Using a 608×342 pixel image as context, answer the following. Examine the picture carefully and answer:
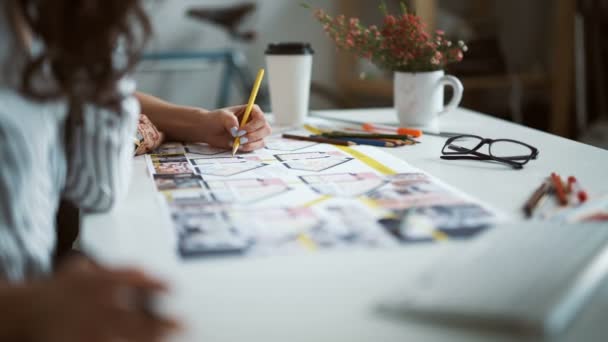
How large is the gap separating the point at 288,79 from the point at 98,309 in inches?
38.1

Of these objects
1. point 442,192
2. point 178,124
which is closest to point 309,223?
point 442,192

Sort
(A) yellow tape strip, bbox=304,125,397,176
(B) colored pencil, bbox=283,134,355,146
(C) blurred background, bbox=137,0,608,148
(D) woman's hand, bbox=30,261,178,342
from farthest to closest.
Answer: (C) blurred background, bbox=137,0,608,148
(B) colored pencil, bbox=283,134,355,146
(A) yellow tape strip, bbox=304,125,397,176
(D) woman's hand, bbox=30,261,178,342

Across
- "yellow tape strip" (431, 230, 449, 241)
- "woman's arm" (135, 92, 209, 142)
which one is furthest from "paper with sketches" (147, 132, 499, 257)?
"woman's arm" (135, 92, 209, 142)

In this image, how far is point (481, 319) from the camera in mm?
483

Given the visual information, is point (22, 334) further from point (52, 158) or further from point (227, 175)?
point (227, 175)

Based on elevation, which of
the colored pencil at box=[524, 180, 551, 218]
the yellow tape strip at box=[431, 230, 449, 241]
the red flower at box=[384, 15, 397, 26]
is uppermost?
the red flower at box=[384, 15, 397, 26]

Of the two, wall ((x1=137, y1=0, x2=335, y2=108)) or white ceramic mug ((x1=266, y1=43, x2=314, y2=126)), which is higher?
white ceramic mug ((x1=266, y1=43, x2=314, y2=126))

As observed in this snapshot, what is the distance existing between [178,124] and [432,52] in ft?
1.69

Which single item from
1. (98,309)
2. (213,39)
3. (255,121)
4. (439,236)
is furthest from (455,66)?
(98,309)

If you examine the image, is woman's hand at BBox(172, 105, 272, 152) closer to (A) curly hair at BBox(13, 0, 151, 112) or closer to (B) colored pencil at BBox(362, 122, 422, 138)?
(B) colored pencil at BBox(362, 122, 422, 138)

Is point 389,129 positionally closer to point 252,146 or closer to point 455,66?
point 252,146

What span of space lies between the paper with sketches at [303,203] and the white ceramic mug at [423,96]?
0.29 meters

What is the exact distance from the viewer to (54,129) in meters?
0.67

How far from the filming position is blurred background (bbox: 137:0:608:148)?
3.14 meters
